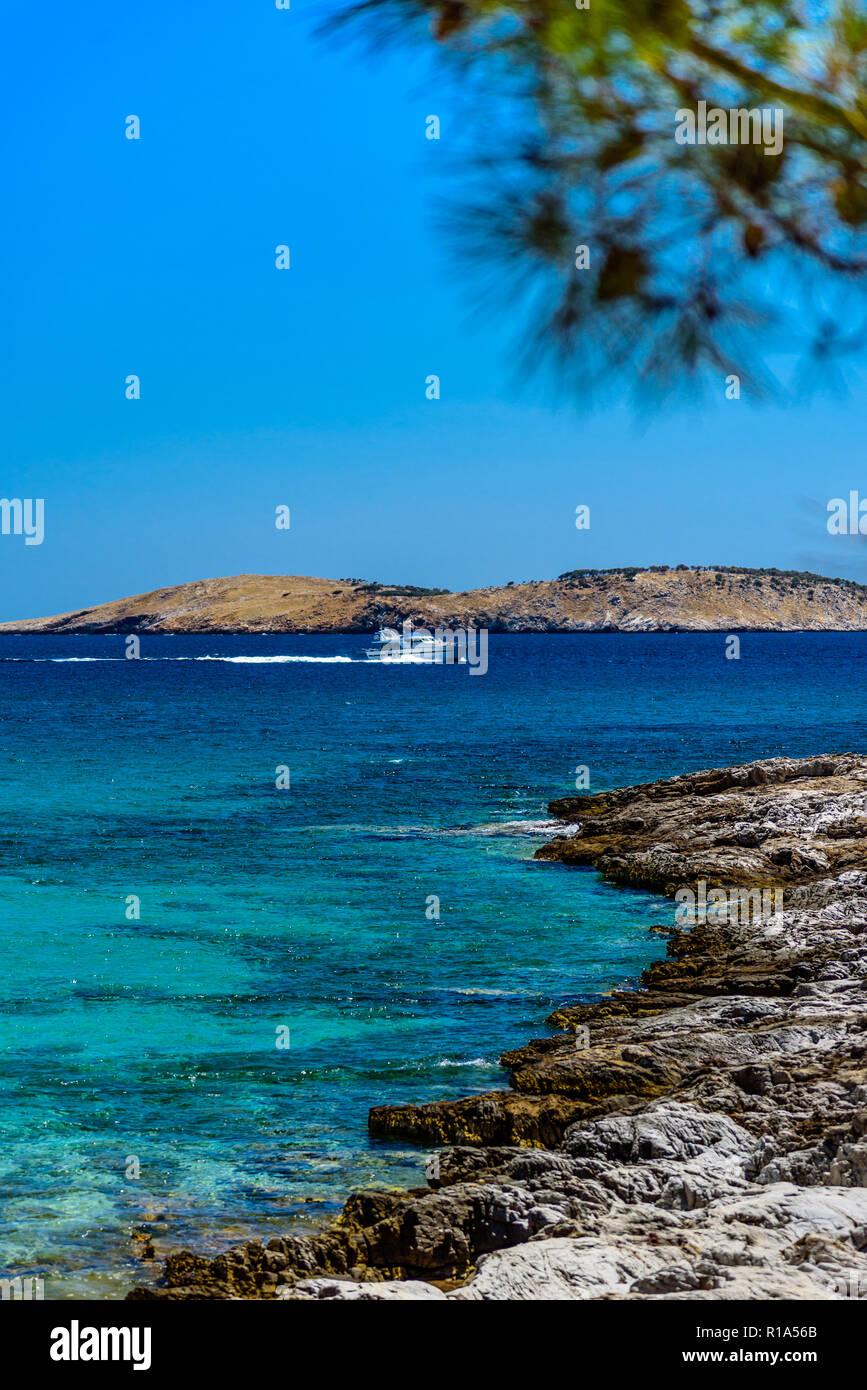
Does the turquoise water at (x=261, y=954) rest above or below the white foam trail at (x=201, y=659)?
below

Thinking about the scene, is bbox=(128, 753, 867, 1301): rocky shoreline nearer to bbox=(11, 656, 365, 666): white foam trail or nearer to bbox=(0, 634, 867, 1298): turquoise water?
bbox=(0, 634, 867, 1298): turquoise water

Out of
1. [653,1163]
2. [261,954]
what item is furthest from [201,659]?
[653,1163]

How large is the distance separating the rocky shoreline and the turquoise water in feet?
3.14

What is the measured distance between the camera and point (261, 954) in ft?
67.1

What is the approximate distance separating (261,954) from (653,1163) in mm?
11225

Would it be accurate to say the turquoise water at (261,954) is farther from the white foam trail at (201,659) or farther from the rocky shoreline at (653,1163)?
the white foam trail at (201,659)

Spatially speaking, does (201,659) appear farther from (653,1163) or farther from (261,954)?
(653,1163)

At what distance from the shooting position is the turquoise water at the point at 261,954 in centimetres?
1142

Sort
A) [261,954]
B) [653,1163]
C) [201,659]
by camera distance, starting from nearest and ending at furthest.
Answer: [653,1163] → [261,954] → [201,659]

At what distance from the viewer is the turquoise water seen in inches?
450

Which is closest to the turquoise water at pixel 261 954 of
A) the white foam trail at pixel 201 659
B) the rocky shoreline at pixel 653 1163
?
the rocky shoreline at pixel 653 1163

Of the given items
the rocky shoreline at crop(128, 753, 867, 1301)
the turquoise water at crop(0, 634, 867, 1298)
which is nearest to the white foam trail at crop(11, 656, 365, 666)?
the turquoise water at crop(0, 634, 867, 1298)

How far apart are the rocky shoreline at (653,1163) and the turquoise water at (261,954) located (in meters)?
0.96
